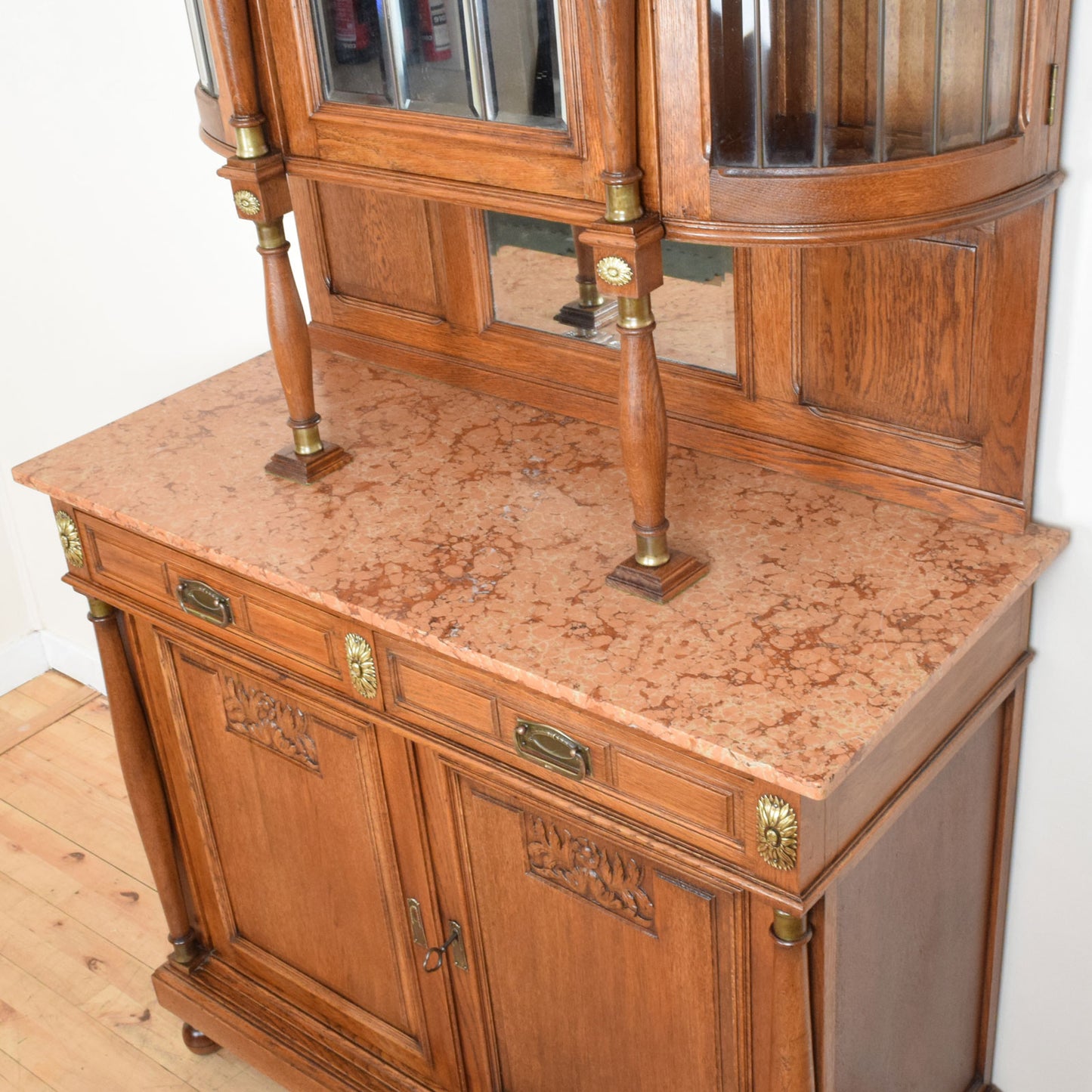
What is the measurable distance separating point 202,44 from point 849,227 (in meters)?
0.97

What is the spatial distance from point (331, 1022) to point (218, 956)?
0.97ft

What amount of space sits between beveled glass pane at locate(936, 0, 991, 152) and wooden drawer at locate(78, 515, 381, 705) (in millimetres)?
930

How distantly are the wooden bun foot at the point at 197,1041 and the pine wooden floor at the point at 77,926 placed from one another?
0.02 m

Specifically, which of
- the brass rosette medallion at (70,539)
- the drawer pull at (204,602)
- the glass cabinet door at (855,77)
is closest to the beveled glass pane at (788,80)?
the glass cabinet door at (855,77)

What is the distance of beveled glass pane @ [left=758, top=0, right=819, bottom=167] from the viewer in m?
1.34

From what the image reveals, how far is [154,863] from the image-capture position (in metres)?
2.44

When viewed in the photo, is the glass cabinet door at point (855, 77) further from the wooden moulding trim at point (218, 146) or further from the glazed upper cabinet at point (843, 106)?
the wooden moulding trim at point (218, 146)

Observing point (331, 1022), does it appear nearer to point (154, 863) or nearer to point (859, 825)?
point (154, 863)

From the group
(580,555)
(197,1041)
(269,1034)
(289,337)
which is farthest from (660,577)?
(197,1041)

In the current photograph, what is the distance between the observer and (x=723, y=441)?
1.95 metres

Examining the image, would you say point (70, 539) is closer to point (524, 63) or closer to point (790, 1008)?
point (524, 63)

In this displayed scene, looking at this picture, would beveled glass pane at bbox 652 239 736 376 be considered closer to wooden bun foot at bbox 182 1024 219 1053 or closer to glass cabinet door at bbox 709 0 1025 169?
glass cabinet door at bbox 709 0 1025 169

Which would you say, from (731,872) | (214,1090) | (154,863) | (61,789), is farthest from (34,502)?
(731,872)

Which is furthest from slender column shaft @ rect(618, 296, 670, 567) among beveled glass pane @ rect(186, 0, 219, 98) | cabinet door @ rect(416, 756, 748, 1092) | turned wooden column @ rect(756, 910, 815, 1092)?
beveled glass pane @ rect(186, 0, 219, 98)
